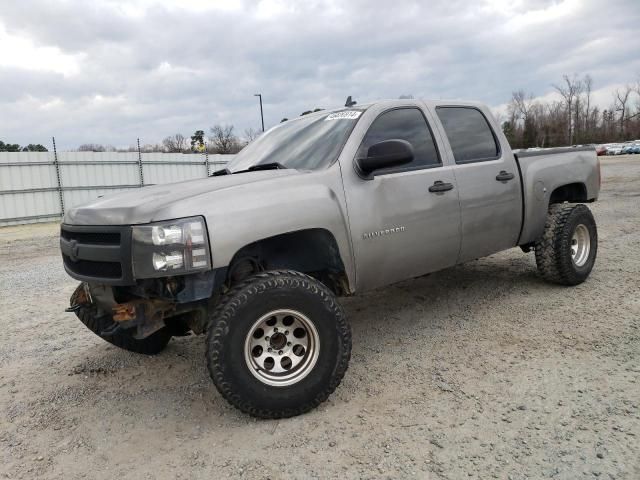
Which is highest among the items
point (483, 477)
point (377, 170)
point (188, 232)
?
point (377, 170)

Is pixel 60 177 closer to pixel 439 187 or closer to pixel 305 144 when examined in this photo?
pixel 305 144

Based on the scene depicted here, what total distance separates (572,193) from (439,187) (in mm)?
2506

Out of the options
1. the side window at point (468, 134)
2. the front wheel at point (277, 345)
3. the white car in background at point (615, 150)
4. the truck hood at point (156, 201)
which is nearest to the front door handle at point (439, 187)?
the side window at point (468, 134)

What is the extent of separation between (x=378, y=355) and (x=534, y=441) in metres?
1.45

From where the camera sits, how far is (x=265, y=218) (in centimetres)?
292

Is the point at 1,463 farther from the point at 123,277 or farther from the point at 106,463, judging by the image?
the point at 123,277

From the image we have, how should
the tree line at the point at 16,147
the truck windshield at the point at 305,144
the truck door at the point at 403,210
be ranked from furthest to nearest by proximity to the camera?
the tree line at the point at 16,147 → the truck windshield at the point at 305,144 → the truck door at the point at 403,210

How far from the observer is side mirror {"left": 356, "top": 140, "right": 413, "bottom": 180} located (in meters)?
3.25

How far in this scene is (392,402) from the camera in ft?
10.1

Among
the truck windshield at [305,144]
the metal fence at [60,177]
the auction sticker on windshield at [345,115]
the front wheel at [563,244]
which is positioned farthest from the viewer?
the metal fence at [60,177]

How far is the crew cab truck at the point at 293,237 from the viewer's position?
2.75 metres

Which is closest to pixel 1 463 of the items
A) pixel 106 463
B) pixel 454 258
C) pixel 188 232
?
pixel 106 463

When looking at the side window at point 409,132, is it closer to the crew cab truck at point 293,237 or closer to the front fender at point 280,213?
the crew cab truck at point 293,237

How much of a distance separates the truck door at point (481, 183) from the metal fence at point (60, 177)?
44.3 feet
